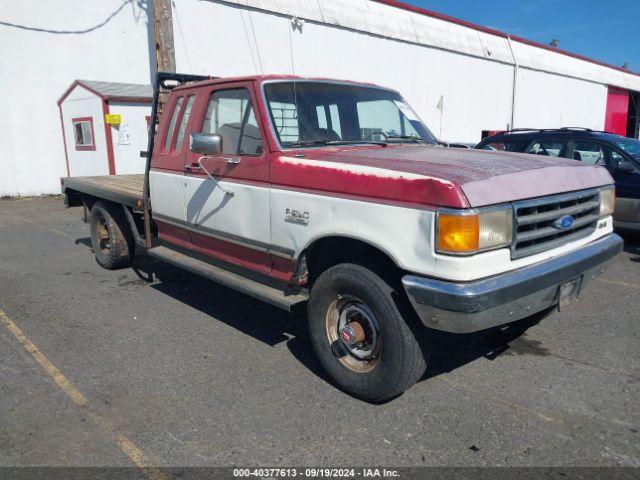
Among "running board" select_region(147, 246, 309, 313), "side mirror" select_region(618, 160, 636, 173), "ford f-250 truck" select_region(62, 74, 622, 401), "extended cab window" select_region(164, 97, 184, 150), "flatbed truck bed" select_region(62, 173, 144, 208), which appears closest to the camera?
"ford f-250 truck" select_region(62, 74, 622, 401)

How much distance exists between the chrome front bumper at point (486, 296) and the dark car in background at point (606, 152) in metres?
5.00

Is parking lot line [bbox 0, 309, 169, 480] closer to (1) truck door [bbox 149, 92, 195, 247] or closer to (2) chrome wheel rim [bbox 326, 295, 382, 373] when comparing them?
(2) chrome wheel rim [bbox 326, 295, 382, 373]

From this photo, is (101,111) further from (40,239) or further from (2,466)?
(2,466)

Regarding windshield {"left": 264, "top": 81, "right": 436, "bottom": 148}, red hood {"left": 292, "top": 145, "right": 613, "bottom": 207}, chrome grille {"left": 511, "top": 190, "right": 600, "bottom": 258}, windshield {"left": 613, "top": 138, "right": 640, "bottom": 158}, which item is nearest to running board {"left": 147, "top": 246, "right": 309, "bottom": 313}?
red hood {"left": 292, "top": 145, "right": 613, "bottom": 207}

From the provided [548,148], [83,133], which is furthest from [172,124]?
[83,133]

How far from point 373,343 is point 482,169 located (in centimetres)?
126

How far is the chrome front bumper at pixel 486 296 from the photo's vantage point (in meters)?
2.72

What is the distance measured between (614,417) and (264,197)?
2678 millimetres

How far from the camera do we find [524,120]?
27000mm

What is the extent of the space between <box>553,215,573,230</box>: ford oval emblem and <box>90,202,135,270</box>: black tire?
4891mm

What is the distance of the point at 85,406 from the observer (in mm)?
3355

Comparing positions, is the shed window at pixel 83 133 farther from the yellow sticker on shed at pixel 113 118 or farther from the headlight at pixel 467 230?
the headlight at pixel 467 230

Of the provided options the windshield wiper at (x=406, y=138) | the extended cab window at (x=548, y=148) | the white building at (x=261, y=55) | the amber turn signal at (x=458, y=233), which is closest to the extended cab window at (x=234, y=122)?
the windshield wiper at (x=406, y=138)

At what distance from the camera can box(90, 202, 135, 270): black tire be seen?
6285mm
